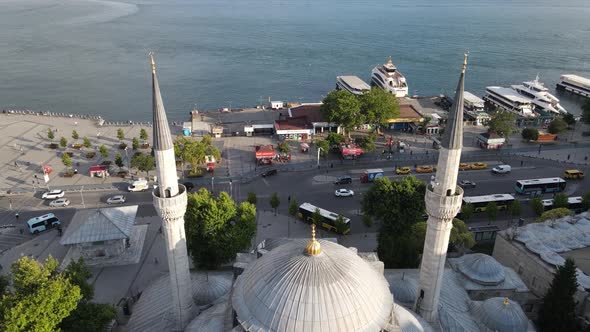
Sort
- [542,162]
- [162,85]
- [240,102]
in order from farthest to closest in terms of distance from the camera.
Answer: [162,85]
[240,102]
[542,162]

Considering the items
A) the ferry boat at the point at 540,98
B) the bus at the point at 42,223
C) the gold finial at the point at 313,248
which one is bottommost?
the bus at the point at 42,223

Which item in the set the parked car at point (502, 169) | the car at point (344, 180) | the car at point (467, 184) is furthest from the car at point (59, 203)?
the parked car at point (502, 169)

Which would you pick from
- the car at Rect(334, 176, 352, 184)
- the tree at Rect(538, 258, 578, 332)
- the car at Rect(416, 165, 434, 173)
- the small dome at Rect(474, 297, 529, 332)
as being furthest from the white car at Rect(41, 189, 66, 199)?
the tree at Rect(538, 258, 578, 332)

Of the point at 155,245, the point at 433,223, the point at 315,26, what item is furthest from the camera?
the point at 315,26

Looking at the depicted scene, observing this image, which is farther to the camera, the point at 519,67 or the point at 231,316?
the point at 519,67

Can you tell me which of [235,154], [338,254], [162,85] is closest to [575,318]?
[338,254]

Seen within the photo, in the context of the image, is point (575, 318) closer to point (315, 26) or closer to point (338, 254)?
point (338, 254)

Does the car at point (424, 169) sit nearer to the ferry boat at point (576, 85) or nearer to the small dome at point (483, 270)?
the small dome at point (483, 270)

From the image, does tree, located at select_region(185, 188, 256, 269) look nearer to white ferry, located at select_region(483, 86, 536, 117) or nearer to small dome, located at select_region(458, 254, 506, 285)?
small dome, located at select_region(458, 254, 506, 285)
